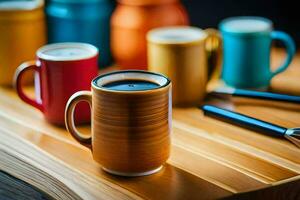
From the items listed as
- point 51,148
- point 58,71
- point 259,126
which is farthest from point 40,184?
point 259,126

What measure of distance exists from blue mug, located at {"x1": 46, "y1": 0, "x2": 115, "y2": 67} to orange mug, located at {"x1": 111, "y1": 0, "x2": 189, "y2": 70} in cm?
4

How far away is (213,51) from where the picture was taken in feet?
3.19

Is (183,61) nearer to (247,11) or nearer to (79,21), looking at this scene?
(79,21)

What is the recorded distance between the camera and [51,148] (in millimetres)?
805

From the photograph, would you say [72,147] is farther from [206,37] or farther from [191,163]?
[206,37]

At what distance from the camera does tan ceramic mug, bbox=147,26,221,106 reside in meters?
0.91

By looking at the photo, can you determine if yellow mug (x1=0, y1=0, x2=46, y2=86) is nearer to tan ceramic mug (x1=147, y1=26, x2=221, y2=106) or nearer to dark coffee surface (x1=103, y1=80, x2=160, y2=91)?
tan ceramic mug (x1=147, y1=26, x2=221, y2=106)

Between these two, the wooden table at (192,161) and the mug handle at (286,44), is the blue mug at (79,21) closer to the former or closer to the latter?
the wooden table at (192,161)

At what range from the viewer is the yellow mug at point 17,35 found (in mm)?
1013

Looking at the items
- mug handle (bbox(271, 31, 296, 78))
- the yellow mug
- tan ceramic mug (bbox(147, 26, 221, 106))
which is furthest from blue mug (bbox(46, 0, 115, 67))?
mug handle (bbox(271, 31, 296, 78))

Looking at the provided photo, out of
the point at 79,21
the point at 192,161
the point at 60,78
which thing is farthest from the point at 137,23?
the point at 192,161

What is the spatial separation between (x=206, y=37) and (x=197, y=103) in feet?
0.34

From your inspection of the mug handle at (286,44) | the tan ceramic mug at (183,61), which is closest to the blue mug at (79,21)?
the tan ceramic mug at (183,61)

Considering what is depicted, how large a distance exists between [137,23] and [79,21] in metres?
0.10
